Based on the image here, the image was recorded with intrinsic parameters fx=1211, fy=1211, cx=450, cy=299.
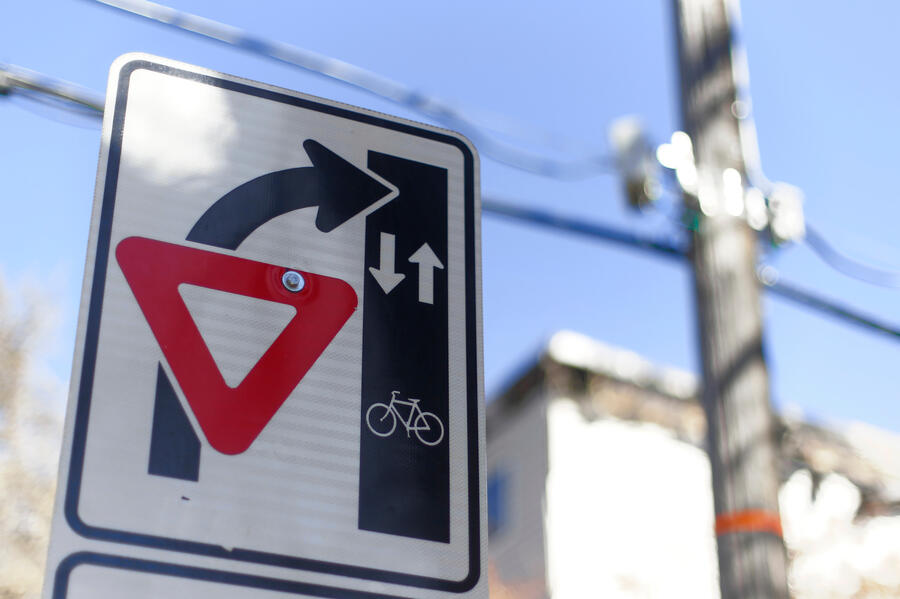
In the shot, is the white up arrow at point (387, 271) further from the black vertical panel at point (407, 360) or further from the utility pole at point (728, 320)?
the utility pole at point (728, 320)

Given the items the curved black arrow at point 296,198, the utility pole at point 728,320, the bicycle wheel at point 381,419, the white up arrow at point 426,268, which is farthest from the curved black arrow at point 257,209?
the utility pole at point 728,320

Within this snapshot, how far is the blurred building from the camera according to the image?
14.2 m

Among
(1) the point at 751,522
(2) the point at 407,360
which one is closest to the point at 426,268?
(2) the point at 407,360

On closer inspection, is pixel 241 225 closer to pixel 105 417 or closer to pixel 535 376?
pixel 105 417

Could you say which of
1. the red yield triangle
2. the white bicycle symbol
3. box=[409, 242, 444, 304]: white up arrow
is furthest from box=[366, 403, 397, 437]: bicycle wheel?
box=[409, 242, 444, 304]: white up arrow

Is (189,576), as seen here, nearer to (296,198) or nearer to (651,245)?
(296,198)

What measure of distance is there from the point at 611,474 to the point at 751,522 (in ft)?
35.2

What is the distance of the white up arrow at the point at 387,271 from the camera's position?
188 centimetres

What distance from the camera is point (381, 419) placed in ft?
5.68

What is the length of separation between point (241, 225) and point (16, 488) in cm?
1281

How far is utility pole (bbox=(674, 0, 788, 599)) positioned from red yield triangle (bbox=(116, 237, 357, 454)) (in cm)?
256

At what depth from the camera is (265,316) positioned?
1.73m

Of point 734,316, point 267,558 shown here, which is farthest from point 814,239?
point 267,558

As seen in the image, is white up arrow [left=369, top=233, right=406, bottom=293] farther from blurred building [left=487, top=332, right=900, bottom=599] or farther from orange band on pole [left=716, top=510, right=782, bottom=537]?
blurred building [left=487, top=332, right=900, bottom=599]
